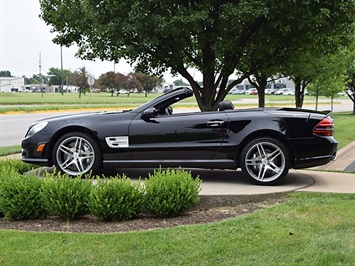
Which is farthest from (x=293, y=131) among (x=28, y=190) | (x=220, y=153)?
(x=28, y=190)

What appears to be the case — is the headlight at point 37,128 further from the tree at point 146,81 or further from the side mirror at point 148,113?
the tree at point 146,81

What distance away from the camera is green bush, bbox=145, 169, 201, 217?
4902mm

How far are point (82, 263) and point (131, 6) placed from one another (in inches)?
274

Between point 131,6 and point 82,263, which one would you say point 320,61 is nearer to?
point 131,6

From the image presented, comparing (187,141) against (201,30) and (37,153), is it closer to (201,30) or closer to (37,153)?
(37,153)

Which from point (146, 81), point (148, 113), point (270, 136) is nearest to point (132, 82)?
point (146, 81)

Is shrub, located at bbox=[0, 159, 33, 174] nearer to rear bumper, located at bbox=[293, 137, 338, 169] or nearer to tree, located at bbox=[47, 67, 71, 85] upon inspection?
rear bumper, located at bbox=[293, 137, 338, 169]

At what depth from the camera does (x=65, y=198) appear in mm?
4867

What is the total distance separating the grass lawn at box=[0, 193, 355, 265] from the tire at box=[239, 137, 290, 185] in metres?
1.49

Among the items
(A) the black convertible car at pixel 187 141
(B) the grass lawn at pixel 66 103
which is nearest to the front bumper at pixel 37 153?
(A) the black convertible car at pixel 187 141

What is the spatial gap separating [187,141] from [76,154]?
160cm

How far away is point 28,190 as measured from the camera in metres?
5.02

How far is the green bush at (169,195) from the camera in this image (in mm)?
4902

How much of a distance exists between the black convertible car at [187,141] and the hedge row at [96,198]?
1373 mm
